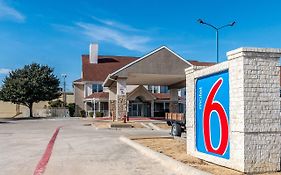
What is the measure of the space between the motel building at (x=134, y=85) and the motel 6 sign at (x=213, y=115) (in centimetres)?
2787

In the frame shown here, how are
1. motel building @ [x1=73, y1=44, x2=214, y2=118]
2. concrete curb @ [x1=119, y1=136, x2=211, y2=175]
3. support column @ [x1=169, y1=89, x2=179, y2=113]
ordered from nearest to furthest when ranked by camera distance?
concrete curb @ [x1=119, y1=136, x2=211, y2=175] < motel building @ [x1=73, y1=44, x2=214, y2=118] < support column @ [x1=169, y1=89, x2=179, y2=113]

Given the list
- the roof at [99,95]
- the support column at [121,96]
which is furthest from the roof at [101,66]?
the support column at [121,96]

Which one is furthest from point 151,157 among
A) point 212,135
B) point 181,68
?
point 181,68

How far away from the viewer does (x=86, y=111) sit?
2505 inches

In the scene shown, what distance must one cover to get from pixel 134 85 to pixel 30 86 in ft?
56.4

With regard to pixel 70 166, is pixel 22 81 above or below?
above

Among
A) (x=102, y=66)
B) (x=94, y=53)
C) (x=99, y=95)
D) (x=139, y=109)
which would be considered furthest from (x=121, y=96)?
(x=94, y=53)

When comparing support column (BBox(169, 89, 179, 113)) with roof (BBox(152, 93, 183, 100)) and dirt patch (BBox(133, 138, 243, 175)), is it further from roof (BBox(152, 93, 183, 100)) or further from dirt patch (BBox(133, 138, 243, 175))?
dirt patch (BBox(133, 138, 243, 175))

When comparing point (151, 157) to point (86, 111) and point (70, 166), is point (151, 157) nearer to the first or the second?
point (70, 166)

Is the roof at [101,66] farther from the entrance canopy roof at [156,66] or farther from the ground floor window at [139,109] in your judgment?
the entrance canopy roof at [156,66]

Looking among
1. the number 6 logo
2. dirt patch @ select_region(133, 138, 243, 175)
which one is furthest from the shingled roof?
the number 6 logo

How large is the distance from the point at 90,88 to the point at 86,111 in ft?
12.1

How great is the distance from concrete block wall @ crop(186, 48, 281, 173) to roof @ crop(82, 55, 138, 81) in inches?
2160

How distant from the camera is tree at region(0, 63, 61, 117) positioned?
6406 centimetres
